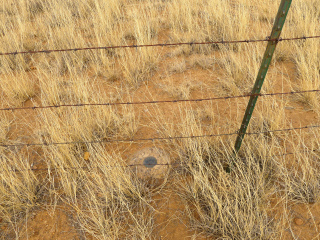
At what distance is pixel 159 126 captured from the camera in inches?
112

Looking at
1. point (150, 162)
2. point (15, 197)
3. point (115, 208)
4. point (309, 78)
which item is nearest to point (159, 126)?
point (150, 162)

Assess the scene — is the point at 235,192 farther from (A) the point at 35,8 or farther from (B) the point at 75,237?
(A) the point at 35,8

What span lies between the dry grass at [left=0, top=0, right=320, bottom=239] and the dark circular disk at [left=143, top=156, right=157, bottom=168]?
185 mm

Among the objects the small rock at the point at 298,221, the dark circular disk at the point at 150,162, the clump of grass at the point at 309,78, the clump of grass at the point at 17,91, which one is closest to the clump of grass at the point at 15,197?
the dark circular disk at the point at 150,162

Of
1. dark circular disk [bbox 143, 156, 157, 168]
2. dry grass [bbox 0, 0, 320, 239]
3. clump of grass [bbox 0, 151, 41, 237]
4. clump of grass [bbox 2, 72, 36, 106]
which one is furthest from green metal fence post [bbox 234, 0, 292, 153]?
clump of grass [bbox 2, 72, 36, 106]

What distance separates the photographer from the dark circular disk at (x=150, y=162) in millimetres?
2312

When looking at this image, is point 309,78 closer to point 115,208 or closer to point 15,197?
point 115,208

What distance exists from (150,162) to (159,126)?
23.9 inches

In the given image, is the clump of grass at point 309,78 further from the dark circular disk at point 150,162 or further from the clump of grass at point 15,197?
the clump of grass at point 15,197

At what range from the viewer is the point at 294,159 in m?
2.19

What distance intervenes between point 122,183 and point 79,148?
792 mm

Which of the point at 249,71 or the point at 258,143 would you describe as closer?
the point at 258,143

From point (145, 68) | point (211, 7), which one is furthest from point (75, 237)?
point (211, 7)

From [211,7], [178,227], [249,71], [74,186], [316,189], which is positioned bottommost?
[178,227]
